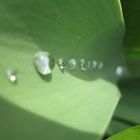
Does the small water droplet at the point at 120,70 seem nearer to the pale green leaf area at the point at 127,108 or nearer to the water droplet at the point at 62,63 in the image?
the pale green leaf area at the point at 127,108

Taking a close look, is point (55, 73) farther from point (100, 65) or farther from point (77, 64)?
point (100, 65)

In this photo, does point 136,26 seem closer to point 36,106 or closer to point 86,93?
point 86,93

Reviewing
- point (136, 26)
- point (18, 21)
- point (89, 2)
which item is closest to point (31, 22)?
point (18, 21)

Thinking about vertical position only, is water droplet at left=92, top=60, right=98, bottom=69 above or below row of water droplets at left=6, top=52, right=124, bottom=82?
below

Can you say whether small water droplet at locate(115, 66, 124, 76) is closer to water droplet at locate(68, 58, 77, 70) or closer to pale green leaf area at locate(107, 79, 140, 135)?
pale green leaf area at locate(107, 79, 140, 135)

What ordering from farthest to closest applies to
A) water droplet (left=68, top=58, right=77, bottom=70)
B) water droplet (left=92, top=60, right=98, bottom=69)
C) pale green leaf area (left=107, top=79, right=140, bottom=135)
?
pale green leaf area (left=107, top=79, right=140, bottom=135) → water droplet (left=92, top=60, right=98, bottom=69) → water droplet (left=68, top=58, right=77, bottom=70)

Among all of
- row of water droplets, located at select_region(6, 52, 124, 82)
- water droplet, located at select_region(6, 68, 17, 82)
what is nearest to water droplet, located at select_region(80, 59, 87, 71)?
row of water droplets, located at select_region(6, 52, 124, 82)

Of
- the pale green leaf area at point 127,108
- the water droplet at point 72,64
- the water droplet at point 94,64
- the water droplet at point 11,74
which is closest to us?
the water droplet at point 11,74

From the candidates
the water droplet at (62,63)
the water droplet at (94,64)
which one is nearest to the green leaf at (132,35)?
the water droplet at (94,64)
